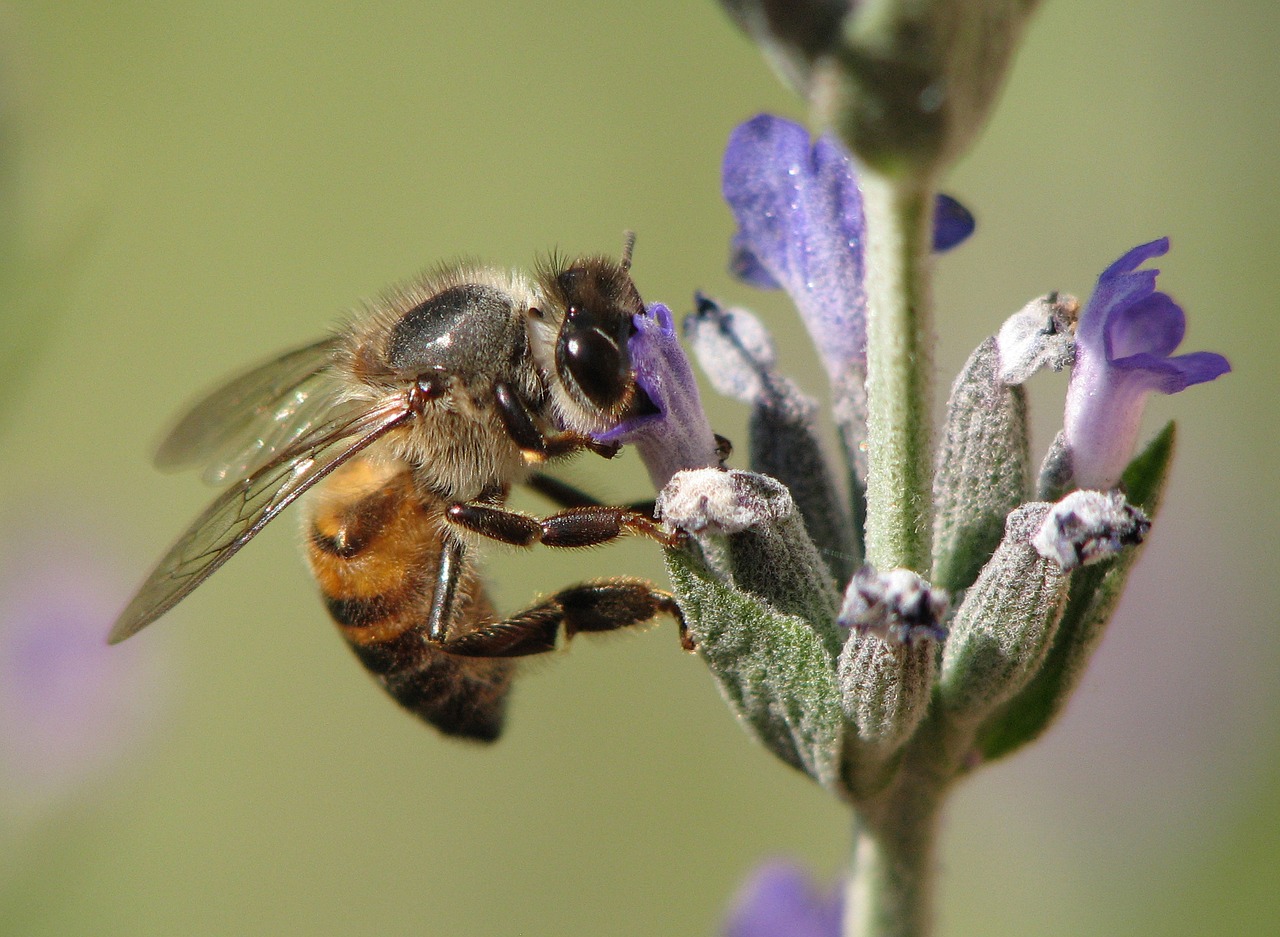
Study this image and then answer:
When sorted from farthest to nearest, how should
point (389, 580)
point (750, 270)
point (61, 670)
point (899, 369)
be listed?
point (61, 670)
point (389, 580)
point (750, 270)
point (899, 369)

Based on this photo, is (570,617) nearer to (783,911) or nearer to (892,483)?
(783,911)

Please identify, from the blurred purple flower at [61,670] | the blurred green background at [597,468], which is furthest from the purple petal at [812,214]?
the blurred purple flower at [61,670]

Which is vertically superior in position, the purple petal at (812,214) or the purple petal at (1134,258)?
the purple petal at (812,214)

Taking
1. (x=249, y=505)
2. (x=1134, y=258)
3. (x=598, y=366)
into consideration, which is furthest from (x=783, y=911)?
(x=1134, y=258)

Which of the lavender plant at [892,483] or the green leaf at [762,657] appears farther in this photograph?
the green leaf at [762,657]

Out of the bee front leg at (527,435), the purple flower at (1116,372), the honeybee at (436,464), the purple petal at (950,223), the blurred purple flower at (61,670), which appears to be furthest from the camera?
the blurred purple flower at (61,670)

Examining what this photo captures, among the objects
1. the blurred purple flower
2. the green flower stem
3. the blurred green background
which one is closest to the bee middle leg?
the green flower stem

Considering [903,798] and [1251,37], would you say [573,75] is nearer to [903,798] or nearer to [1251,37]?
[1251,37]

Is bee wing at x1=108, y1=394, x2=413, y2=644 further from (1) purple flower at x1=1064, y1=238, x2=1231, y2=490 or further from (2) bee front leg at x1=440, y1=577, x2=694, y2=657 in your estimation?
(1) purple flower at x1=1064, y1=238, x2=1231, y2=490

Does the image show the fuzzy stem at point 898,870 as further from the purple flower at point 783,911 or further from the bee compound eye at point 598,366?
the bee compound eye at point 598,366
